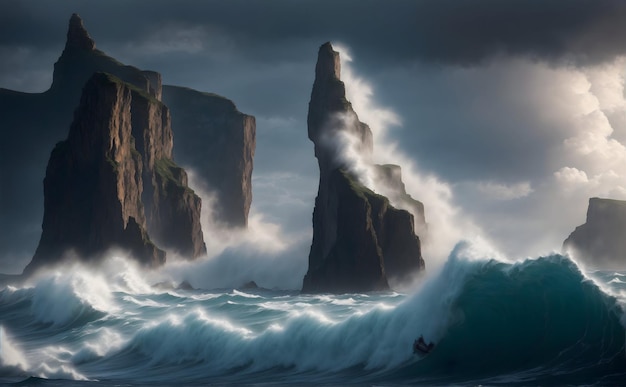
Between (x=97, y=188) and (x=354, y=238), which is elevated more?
(x=97, y=188)

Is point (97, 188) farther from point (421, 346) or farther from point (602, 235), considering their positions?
point (421, 346)

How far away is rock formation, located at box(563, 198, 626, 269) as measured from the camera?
15162 cm

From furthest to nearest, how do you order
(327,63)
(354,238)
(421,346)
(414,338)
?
1. (327,63)
2. (354,238)
3. (414,338)
4. (421,346)

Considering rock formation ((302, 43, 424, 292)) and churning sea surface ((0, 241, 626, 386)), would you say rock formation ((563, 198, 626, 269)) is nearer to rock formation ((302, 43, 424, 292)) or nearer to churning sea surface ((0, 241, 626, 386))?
rock formation ((302, 43, 424, 292))

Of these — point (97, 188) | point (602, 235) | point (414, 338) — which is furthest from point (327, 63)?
point (414, 338)

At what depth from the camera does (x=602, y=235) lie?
154750 mm

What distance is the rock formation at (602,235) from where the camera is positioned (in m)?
152

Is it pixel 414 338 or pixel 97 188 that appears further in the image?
pixel 97 188

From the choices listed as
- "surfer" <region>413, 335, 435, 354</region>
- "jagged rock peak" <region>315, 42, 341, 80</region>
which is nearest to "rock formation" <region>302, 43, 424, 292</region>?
"jagged rock peak" <region>315, 42, 341, 80</region>

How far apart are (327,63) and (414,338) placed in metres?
103

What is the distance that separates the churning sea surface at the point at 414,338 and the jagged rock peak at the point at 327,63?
3676 inches

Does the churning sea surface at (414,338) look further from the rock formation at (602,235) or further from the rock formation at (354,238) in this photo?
the rock formation at (602,235)

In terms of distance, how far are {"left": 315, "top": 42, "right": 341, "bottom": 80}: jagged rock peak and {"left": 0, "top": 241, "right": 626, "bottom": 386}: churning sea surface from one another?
93.4 m

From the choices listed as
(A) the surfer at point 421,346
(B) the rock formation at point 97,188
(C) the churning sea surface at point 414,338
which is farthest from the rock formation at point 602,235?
(A) the surfer at point 421,346
